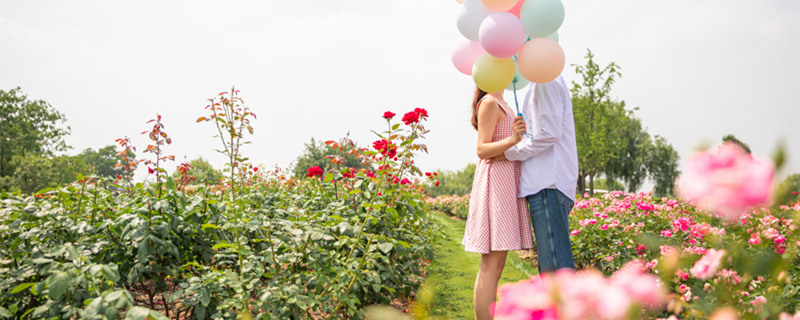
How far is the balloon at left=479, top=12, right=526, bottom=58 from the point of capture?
2.00m

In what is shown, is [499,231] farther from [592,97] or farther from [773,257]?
[592,97]

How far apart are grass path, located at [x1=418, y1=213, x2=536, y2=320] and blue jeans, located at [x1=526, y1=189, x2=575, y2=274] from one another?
23.4 inches

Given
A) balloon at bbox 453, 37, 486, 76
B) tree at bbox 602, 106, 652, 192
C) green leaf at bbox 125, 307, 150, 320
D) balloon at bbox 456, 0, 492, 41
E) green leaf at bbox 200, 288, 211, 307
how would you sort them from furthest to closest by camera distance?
tree at bbox 602, 106, 652, 192, balloon at bbox 453, 37, 486, 76, balloon at bbox 456, 0, 492, 41, green leaf at bbox 200, 288, 211, 307, green leaf at bbox 125, 307, 150, 320

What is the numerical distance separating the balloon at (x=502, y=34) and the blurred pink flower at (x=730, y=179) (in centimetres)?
140

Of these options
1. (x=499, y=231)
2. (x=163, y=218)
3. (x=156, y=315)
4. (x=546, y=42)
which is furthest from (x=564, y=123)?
(x=163, y=218)

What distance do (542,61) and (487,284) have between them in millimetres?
1146

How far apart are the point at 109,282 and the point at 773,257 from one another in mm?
2126

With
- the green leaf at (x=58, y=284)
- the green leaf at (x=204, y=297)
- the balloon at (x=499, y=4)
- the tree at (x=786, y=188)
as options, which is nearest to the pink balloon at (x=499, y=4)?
the balloon at (x=499, y=4)

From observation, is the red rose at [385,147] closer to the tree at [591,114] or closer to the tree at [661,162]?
the tree at [591,114]

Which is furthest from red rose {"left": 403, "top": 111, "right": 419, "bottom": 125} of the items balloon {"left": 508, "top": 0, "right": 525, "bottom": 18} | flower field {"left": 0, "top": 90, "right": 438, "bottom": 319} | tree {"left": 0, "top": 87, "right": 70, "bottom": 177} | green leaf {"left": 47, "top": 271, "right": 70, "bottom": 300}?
tree {"left": 0, "top": 87, "right": 70, "bottom": 177}

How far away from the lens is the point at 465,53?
2.43 metres

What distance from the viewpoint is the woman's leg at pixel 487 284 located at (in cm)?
214

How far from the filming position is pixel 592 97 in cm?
2020

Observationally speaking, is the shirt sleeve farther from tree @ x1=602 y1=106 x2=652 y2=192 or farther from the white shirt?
tree @ x1=602 y1=106 x2=652 y2=192
